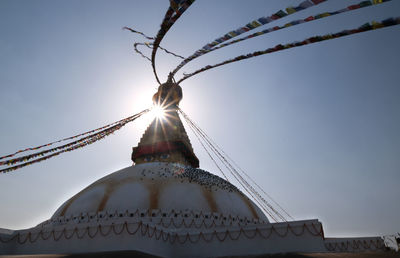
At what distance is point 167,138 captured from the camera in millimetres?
16469

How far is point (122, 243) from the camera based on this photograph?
8.59 metres

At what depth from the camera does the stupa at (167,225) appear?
895 centimetres

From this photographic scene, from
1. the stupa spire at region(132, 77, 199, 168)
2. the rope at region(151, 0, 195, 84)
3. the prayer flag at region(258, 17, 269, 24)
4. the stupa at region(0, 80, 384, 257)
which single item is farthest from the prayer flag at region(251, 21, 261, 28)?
the stupa spire at region(132, 77, 199, 168)

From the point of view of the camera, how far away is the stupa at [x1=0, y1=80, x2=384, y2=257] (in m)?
8.95

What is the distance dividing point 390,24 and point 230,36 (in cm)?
393

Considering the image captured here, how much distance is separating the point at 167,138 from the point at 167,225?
6742mm

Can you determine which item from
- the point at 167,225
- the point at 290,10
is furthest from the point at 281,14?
the point at 167,225

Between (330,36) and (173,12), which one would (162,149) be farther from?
(330,36)

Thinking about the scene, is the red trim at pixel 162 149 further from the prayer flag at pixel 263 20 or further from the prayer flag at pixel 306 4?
the prayer flag at pixel 306 4

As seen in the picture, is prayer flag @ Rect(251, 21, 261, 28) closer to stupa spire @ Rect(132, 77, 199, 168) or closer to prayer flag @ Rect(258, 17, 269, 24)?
prayer flag @ Rect(258, 17, 269, 24)

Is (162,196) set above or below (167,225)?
above

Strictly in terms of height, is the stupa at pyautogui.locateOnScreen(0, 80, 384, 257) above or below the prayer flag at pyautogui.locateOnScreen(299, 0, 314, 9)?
below

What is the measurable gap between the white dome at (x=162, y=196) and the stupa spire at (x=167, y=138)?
95.8 inches

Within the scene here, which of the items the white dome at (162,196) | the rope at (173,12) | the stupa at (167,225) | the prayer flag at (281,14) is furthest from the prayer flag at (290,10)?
the white dome at (162,196)
